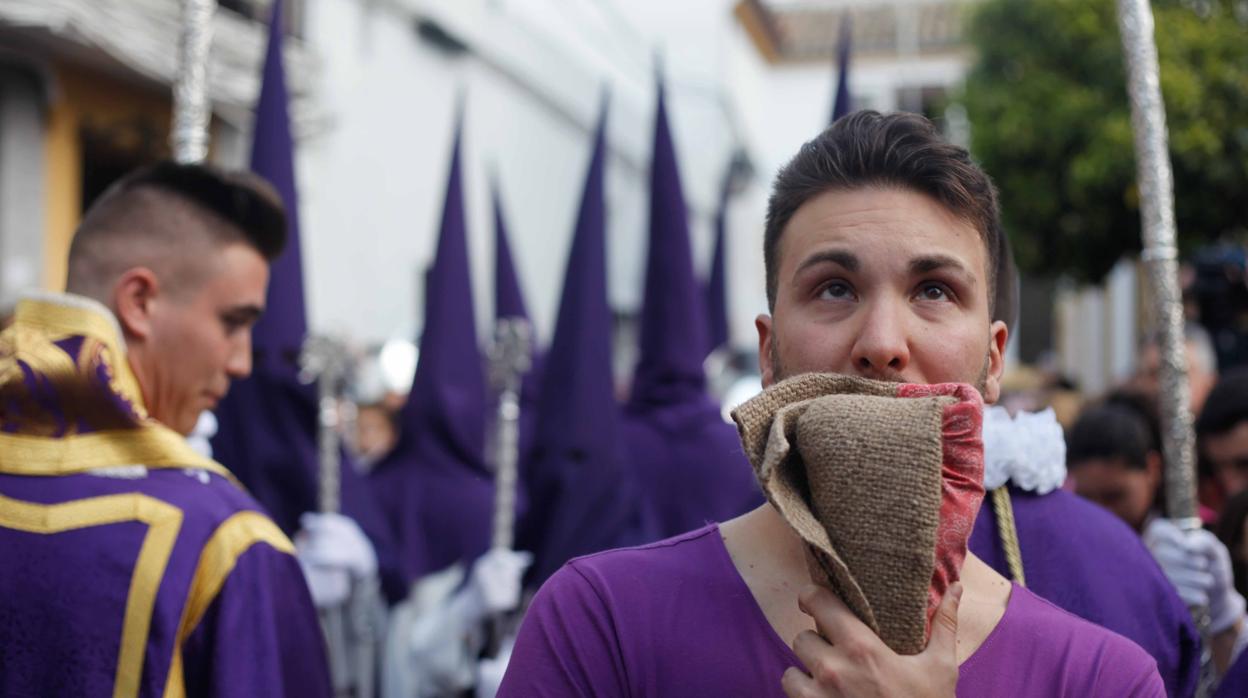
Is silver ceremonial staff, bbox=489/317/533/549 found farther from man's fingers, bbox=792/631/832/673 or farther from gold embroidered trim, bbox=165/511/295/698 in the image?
man's fingers, bbox=792/631/832/673

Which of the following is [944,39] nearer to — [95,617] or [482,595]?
[482,595]

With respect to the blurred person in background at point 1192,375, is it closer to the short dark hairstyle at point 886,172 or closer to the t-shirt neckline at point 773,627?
the short dark hairstyle at point 886,172

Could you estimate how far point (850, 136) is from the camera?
1746 millimetres

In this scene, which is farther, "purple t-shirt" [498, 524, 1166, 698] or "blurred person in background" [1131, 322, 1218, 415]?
"blurred person in background" [1131, 322, 1218, 415]

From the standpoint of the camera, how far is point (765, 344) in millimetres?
1811

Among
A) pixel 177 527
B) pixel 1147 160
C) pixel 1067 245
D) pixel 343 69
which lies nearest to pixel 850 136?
pixel 177 527

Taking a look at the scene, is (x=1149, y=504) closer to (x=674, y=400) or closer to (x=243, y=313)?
(x=674, y=400)

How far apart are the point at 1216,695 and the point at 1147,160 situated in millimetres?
→ 1492

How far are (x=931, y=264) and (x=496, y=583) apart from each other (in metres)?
2.98

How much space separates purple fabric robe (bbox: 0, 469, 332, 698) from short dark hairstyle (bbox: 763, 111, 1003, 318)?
1202 millimetres

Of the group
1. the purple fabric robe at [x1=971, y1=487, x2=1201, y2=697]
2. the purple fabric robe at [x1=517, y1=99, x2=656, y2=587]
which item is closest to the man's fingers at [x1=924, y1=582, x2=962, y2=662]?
the purple fabric robe at [x1=971, y1=487, x2=1201, y2=697]

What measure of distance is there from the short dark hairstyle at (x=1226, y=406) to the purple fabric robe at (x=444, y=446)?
2328mm

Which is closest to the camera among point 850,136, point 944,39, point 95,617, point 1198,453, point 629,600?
point 629,600

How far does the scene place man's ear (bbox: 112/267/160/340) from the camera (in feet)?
8.97
